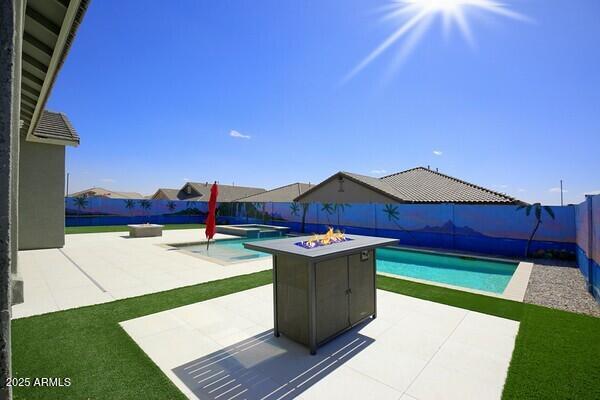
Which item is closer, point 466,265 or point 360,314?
point 360,314

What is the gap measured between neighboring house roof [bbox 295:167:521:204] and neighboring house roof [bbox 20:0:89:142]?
648 inches

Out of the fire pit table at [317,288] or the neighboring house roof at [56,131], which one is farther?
the neighboring house roof at [56,131]

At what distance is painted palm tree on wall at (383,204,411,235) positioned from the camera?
1595cm

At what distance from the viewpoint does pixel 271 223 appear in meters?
24.1

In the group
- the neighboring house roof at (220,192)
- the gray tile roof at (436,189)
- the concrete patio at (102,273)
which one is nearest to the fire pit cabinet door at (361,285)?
the concrete patio at (102,273)

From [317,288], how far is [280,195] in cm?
2874

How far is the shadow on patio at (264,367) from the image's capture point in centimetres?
326

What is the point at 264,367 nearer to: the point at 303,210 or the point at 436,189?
the point at 303,210

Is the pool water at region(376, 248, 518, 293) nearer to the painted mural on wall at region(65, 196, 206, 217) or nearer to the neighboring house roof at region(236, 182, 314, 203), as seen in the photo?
the neighboring house roof at region(236, 182, 314, 203)

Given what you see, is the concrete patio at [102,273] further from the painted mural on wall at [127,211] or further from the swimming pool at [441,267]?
the painted mural on wall at [127,211]

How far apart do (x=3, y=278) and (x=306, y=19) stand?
34.7 feet

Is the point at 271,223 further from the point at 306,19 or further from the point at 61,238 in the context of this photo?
the point at 306,19

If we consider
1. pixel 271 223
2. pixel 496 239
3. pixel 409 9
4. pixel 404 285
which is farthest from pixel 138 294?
pixel 271 223

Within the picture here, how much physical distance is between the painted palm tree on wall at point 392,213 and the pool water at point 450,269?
9.47 ft
